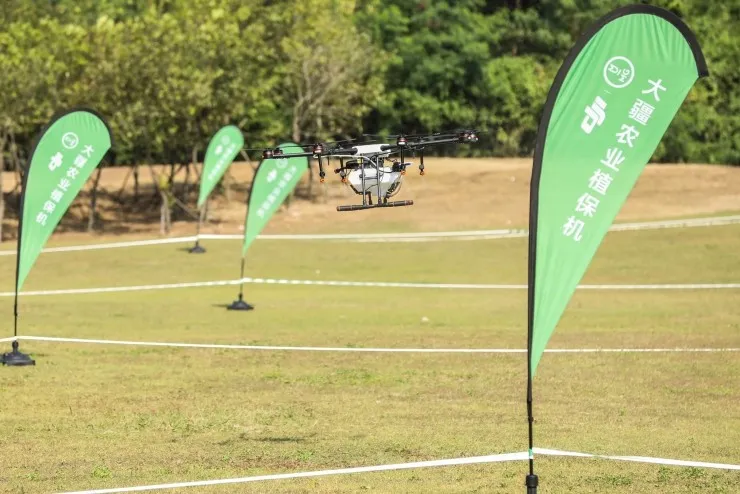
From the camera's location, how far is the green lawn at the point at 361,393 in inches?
638

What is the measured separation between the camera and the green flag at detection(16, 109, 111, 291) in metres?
24.3

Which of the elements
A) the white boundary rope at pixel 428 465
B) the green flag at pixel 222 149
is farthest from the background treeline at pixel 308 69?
the white boundary rope at pixel 428 465

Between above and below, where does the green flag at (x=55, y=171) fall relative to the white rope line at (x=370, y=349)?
above

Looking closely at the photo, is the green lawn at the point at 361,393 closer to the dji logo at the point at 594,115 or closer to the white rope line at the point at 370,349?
the white rope line at the point at 370,349

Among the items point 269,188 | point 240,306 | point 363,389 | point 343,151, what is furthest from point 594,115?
point 240,306

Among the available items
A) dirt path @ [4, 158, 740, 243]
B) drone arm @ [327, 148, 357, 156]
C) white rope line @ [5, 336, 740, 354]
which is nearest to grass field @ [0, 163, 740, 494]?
white rope line @ [5, 336, 740, 354]

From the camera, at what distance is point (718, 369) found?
24562 mm

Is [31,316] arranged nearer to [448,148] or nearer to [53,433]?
[53,433]

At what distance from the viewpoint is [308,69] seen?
67375 mm

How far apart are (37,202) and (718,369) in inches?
501

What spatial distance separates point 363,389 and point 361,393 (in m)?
0.44

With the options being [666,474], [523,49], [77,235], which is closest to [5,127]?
[77,235]

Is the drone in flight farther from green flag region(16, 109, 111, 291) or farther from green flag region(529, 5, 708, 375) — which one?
green flag region(16, 109, 111, 291)

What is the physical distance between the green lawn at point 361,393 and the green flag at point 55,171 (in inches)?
101
